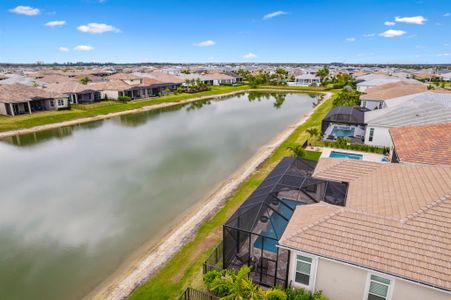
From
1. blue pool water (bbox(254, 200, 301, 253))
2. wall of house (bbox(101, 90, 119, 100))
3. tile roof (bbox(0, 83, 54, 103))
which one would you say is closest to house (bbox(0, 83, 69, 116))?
tile roof (bbox(0, 83, 54, 103))

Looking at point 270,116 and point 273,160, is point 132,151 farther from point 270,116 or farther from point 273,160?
point 270,116

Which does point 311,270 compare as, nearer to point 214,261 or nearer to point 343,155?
point 214,261

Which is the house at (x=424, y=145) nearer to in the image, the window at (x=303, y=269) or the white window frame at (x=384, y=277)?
the white window frame at (x=384, y=277)

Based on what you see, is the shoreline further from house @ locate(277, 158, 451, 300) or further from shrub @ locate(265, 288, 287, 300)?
house @ locate(277, 158, 451, 300)

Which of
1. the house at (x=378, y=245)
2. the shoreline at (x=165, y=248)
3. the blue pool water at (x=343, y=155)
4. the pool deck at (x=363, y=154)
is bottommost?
the shoreline at (x=165, y=248)

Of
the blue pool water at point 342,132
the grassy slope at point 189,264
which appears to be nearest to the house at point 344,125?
the blue pool water at point 342,132

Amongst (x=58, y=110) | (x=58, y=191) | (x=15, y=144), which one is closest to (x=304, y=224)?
(x=58, y=191)
